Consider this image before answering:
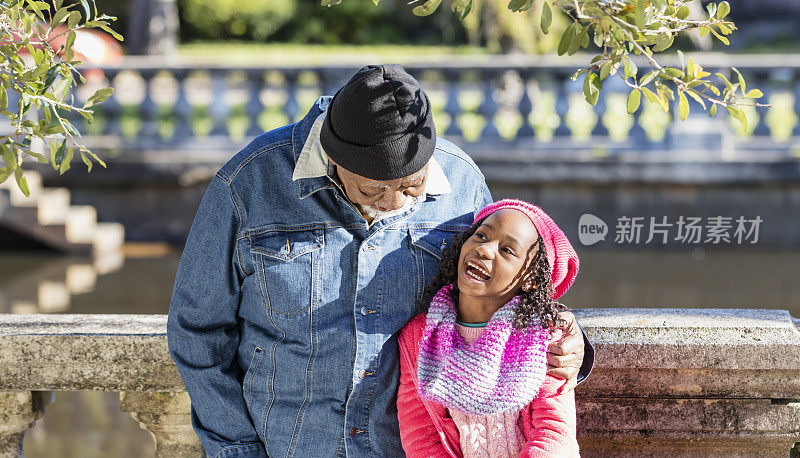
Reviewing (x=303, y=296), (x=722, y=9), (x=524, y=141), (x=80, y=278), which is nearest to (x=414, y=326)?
(x=303, y=296)

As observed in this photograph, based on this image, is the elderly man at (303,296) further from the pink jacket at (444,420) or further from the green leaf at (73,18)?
the green leaf at (73,18)

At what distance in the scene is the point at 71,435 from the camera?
215 inches

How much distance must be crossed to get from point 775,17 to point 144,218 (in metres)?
21.3

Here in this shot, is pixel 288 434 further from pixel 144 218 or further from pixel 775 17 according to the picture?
pixel 775 17

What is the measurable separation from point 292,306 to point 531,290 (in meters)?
0.58

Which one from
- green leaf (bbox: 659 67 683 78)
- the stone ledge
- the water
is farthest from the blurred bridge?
green leaf (bbox: 659 67 683 78)

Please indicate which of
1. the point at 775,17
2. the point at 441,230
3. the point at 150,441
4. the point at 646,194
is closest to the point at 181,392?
the point at 441,230

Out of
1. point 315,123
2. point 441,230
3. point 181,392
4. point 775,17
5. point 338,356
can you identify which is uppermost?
point 315,123

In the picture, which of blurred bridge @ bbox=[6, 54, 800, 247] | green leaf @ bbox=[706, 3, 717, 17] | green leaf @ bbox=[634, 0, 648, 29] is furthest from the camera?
blurred bridge @ bbox=[6, 54, 800, 247]

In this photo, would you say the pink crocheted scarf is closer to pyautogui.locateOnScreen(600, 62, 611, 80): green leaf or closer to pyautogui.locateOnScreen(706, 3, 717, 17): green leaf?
pyautogui.locateOnScreen(600, 62, 611, 80): green leaf

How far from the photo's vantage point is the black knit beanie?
76.1 inches

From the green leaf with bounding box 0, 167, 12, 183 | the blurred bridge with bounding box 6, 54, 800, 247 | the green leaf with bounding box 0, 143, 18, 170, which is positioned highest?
the green leaf with bounding box 0, 143, 18, 170

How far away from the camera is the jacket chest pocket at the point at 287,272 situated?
209 centimetres

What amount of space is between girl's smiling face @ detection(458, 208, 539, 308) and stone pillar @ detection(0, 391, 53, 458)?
1327mm
